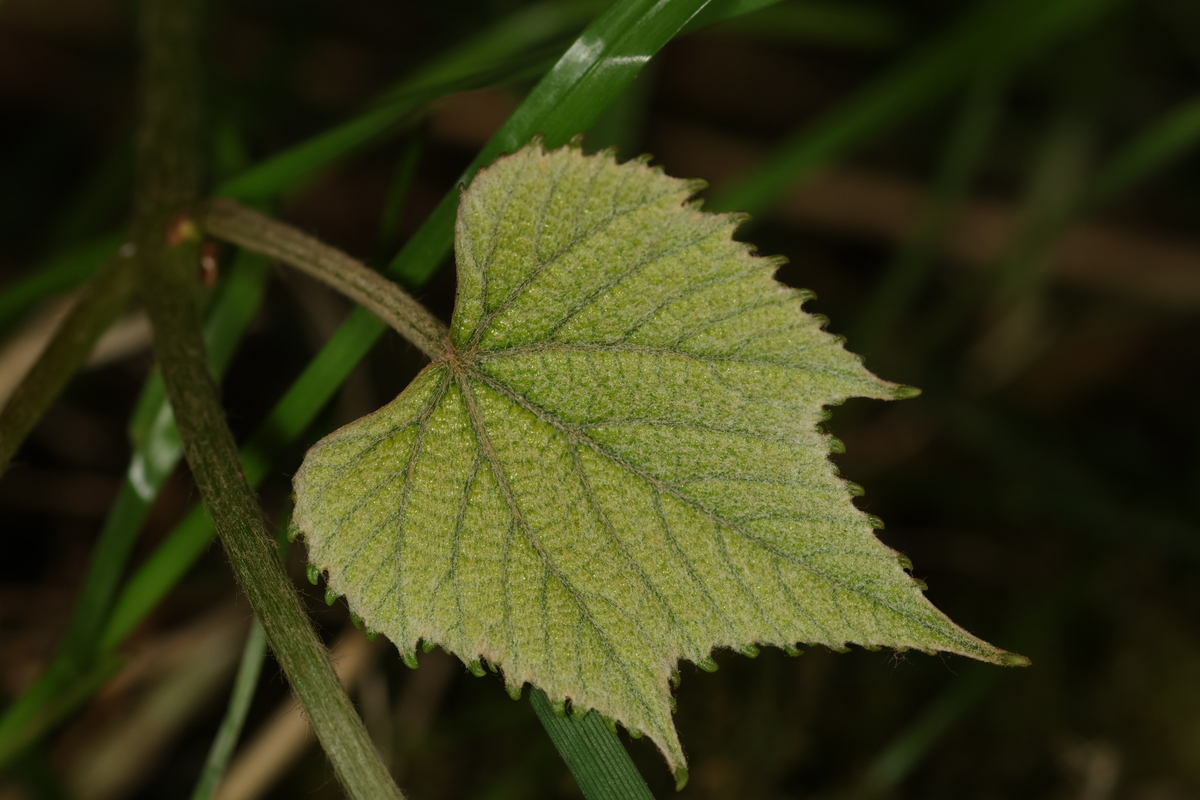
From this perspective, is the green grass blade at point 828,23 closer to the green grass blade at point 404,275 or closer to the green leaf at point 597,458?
the green grass blade at point 404,275

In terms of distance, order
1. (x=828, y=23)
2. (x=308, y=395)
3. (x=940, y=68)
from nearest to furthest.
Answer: (x=308, y=395) → (x=940, y=68) → (x=828, y=23)

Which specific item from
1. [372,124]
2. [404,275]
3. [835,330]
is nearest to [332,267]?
[404,275]

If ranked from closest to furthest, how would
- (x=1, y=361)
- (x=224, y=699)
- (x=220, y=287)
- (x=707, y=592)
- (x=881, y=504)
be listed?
(x=707, y=592) → (x=220, y=287) → (x=1, y=361) → (x=224, y=699) → (x=881, y=504)

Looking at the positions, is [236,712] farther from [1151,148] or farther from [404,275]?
[1151,148]

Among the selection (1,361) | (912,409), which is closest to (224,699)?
(1,361)

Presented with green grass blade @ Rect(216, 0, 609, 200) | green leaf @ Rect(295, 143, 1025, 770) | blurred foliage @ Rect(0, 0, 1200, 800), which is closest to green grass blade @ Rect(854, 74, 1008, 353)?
blurred foliage @ Rect(0, 0, 1200, 800)

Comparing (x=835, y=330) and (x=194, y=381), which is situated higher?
(x=194, y=381)

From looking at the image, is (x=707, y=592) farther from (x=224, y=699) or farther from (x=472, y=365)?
(x=224, y=699)
